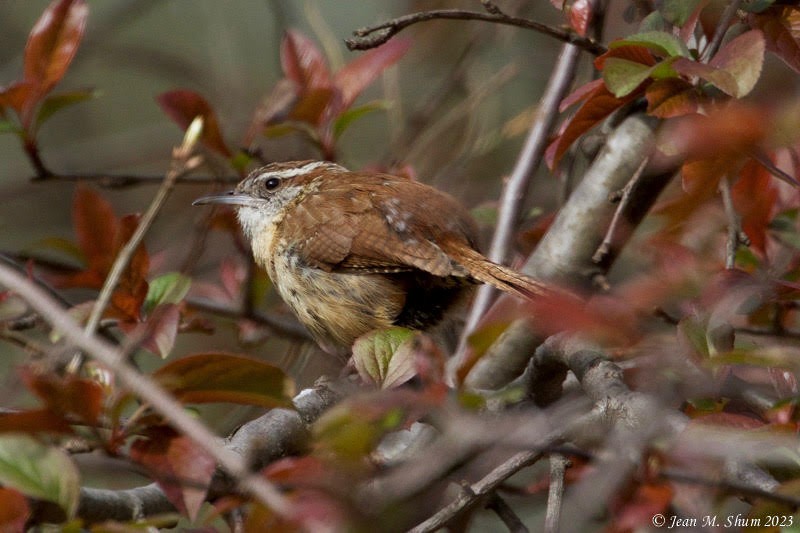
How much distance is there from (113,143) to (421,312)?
3336 millimetres

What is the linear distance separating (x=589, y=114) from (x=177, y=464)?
5.19 ft

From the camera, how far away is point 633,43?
244 centimetres

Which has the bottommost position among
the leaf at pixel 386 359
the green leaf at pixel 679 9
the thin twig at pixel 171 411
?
the leaf at pixel 386 359

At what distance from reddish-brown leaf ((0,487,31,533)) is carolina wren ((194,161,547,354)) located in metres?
1.78

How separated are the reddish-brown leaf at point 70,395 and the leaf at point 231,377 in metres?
0.13

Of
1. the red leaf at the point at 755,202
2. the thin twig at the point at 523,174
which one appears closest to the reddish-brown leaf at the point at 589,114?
the red leaf at the point at 755,202

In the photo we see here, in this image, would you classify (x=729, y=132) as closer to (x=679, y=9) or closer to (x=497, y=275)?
(x=679, y=9)

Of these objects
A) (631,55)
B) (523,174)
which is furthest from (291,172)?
(631,55)

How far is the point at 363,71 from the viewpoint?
3.69 meters

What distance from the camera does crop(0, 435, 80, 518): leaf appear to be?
5.41 feet

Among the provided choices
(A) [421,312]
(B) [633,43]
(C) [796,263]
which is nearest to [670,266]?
(C) [796,263]

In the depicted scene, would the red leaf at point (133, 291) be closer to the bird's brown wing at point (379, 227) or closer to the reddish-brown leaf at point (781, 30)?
the bird's brown wing at point (379, 227)

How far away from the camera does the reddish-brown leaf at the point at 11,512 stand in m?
1.66

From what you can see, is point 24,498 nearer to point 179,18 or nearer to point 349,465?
point 349,465
